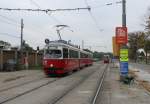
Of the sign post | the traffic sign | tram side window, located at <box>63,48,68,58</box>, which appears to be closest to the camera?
the sign post

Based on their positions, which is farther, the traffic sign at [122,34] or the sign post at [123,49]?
the traffic sign at [122,34]

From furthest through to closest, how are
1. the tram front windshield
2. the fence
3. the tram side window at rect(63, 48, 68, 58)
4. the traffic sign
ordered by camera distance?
1. the fence
2. the tram side window at rect(63, 48, 68, 58)
3. the tram front windshield
4. the traffic sign

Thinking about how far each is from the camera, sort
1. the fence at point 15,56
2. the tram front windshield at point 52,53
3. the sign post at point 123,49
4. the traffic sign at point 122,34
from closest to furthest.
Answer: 1. the sign post at point 123,49
2. the traffic sign at point 122,34
3. the tram front windshield at point 52,53
4. the fence at point 15,56

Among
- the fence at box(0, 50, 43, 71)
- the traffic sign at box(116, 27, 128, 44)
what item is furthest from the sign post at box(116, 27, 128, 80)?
the fence at box(0, 50, 43, 71)

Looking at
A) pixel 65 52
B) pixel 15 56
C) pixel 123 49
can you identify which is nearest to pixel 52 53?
pixel 65 52

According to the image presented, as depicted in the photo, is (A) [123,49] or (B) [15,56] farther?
(B) [15,56]

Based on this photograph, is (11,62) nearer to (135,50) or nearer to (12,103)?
(12,103)

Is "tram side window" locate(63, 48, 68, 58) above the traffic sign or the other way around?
the other way around

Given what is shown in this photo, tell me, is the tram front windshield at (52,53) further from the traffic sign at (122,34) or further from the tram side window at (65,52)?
the traffic sign at (122,34)

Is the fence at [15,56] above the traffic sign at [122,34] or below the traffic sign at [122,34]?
below

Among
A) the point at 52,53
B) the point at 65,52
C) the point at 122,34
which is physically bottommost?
the point at 52,53

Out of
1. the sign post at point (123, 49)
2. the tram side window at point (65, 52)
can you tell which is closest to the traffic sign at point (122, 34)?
the sign post at point (123, 49)

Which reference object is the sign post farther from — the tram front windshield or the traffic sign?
the tram front windshield

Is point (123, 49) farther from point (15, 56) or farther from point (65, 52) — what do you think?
point (15, 56)
